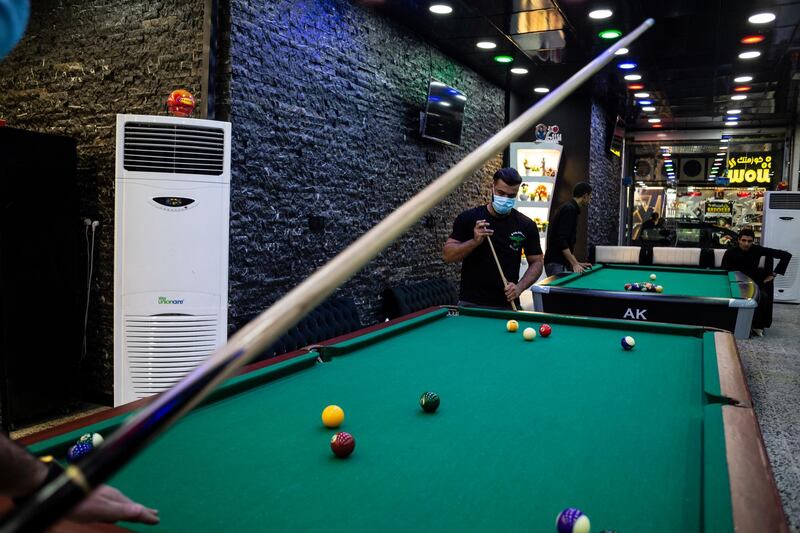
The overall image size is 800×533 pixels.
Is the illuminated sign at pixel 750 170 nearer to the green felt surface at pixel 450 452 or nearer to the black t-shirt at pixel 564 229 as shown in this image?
the black t-shirt at pixel 564 229

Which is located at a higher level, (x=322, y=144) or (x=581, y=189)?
(x=322, y=144)

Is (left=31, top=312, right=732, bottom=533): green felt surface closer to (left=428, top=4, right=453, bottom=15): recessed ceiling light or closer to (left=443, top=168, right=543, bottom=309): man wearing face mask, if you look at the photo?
(left=443, top=168, right=543, bottom=309): man wearing face mask

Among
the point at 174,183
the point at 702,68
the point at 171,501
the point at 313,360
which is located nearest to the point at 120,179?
the point at 174,183

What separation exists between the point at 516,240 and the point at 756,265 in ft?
15.9

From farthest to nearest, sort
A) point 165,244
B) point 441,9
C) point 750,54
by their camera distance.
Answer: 1. point 750,54
2. point 441,9
3. point 165,244

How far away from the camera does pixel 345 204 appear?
5.01 m

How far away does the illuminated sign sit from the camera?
13.1m

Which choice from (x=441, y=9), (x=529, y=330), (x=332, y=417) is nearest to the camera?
(x=332, y=417)

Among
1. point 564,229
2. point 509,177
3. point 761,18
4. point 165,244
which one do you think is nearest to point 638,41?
point 761,18

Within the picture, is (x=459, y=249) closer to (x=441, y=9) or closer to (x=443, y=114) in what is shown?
(x=441, y=9)

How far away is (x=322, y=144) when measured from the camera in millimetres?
4699

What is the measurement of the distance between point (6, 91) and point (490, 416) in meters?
4.81

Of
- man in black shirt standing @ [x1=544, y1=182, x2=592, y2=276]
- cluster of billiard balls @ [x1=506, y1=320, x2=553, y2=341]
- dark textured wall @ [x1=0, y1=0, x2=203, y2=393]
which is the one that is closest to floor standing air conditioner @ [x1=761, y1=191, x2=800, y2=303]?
man in black shirt standing @ [x1=544, y1=182, x2=592, y2=276]

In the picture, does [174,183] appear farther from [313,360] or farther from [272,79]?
[313,360]
